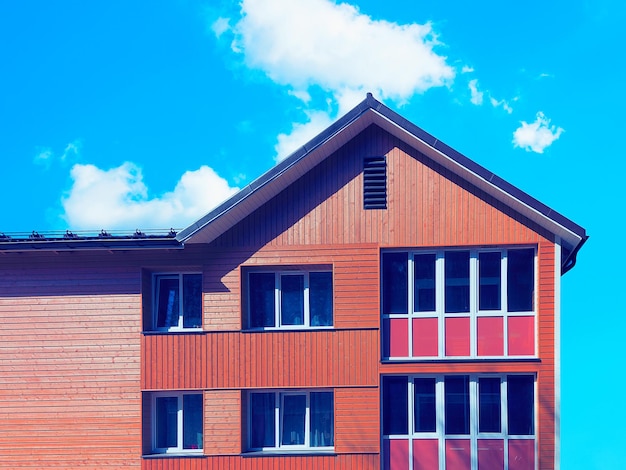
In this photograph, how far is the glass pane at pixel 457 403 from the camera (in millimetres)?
15047

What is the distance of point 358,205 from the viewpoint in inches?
604

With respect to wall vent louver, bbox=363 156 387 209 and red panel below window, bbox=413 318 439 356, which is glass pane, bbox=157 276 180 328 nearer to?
wall vent louver, bbox=363 156 387 209

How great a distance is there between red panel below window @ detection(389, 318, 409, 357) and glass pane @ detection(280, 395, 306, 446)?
2273 millimetres

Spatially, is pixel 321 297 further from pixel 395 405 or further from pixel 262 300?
pixel 395 405

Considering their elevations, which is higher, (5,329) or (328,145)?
(328,145)

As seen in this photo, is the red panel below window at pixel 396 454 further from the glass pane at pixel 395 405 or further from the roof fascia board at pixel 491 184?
the roof fascia board at pixel 491 184

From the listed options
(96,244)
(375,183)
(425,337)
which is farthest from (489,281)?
(96,244)

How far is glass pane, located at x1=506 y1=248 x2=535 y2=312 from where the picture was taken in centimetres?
1511

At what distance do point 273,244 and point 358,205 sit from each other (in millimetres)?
2047

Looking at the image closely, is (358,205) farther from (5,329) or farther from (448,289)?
(5,329)

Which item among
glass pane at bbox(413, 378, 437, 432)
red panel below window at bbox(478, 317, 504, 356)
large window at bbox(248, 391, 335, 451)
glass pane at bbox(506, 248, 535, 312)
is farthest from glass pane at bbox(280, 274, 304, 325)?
glass pane at bbox(506, 248, 535, 312)

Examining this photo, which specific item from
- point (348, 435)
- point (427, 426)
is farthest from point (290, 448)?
point (427, 426)

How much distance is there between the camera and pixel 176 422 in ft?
51.4

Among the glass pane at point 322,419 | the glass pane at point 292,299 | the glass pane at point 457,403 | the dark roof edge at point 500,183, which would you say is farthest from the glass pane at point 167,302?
the dark roof edge at point 500,183
